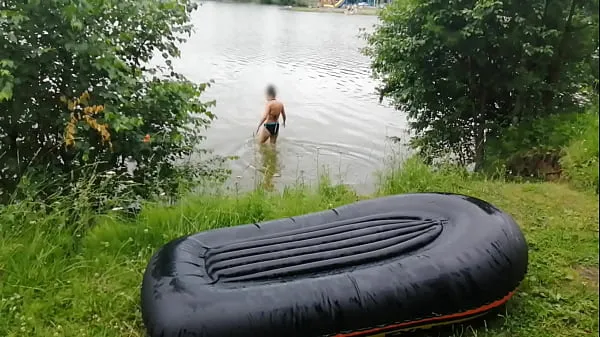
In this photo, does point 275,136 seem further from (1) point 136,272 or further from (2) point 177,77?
(1) point 136,272

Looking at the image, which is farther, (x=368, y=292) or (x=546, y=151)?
(x=546, y=151)

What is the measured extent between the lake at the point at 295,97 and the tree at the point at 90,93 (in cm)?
116

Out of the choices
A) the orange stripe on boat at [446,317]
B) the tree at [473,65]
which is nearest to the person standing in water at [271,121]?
the tree at [473,65]

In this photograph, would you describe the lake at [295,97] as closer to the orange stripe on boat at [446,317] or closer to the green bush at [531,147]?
the green bush at [531,147]

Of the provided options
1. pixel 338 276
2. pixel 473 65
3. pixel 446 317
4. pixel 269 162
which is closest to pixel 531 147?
pixel 473 65

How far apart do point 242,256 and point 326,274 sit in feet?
1.60

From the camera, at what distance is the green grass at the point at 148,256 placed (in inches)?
120

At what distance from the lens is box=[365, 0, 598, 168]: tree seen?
6.16m

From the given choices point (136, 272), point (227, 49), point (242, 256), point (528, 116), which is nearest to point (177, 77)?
point (136, 272)

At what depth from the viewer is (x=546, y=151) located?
19.7 feet

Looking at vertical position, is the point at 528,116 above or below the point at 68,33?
below

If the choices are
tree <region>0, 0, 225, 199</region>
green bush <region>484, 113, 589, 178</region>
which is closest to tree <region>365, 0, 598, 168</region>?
green bush <region>484, 113, 589, 178</region>

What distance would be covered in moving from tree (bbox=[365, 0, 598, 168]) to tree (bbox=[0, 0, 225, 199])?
9.26ft

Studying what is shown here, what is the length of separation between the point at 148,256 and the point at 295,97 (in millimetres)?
9896
